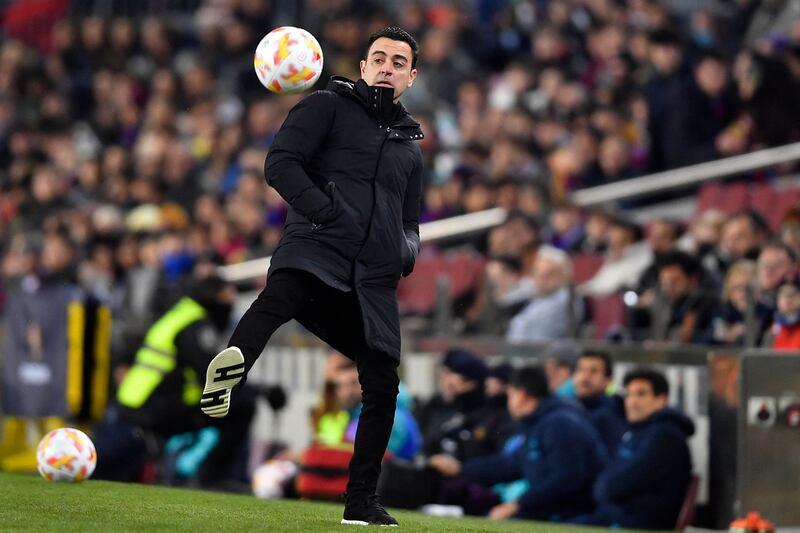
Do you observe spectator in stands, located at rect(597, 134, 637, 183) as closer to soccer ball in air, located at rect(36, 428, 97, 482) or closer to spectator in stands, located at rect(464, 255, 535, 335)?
spectator in stands, located at rect(464, 255, 535, 335)

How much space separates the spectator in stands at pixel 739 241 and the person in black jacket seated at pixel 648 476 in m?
Result: 1.30

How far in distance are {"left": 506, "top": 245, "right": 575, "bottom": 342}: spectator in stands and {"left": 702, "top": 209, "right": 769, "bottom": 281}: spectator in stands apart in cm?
109

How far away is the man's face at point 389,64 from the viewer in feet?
22.8

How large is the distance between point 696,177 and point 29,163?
31.5 ft

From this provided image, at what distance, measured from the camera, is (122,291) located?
1636 centimetres

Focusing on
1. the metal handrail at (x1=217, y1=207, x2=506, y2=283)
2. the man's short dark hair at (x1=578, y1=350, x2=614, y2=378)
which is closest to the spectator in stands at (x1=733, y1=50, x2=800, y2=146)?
the metal handrail at (x1=217, y1=207, x2=506, y2=283)

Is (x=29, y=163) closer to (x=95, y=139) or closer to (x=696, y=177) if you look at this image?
(x=95, y=139)

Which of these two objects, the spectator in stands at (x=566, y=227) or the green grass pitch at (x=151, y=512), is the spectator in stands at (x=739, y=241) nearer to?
the spectator in stands at (x=566, y=227)

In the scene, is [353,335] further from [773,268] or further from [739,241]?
[739,241]

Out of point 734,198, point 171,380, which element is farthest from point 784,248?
point 171,380

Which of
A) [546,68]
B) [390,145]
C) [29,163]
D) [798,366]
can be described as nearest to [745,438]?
[798,366]

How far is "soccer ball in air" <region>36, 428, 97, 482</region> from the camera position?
8.62 meters

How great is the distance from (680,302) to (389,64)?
15.5 ft

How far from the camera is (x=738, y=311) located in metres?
10.6
